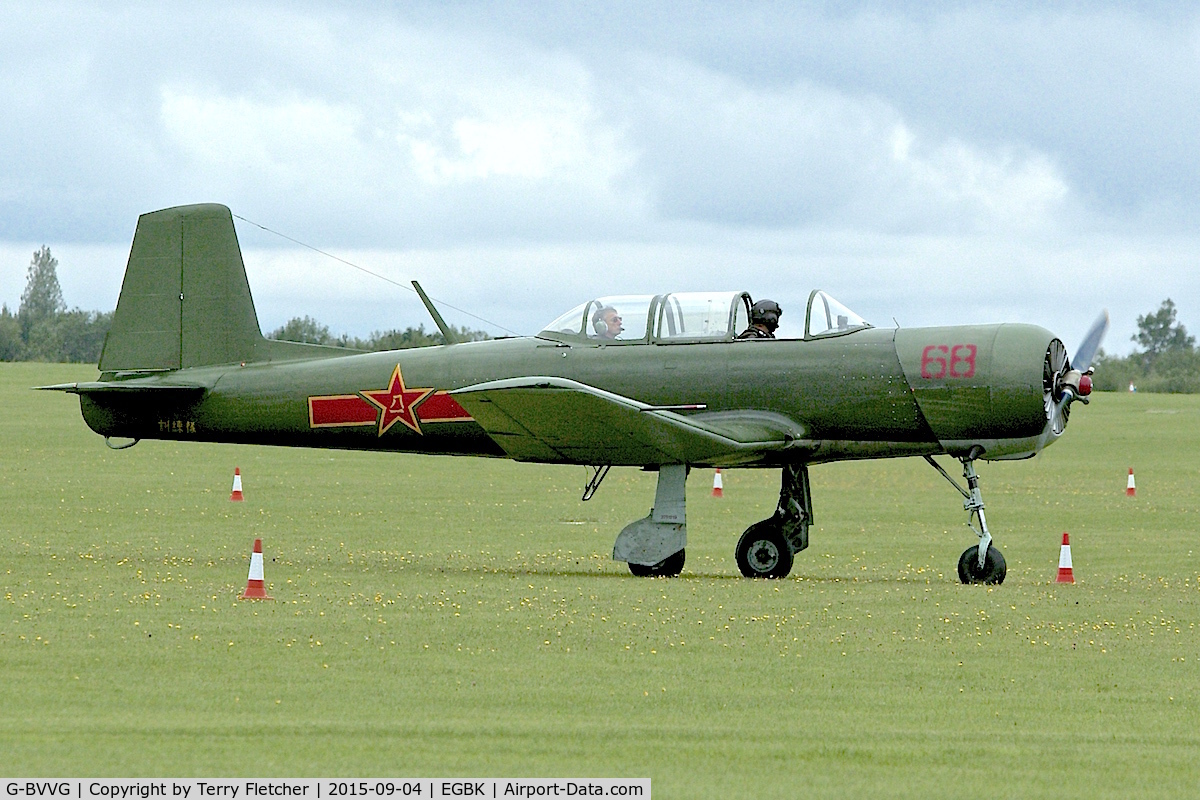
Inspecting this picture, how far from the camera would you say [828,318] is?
16.5m

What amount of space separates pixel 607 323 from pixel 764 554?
280 centimetres

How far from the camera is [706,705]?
30.0 feet

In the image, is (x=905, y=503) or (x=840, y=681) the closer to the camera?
(x=840, y=681)

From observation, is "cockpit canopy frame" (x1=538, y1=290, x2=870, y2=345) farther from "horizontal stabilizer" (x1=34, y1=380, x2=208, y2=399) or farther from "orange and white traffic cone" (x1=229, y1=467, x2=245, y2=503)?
"orange and white traffic cone" (x1=229, y1=467, x2=245, y2=503)

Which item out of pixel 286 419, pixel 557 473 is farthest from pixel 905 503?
pixel 286 419

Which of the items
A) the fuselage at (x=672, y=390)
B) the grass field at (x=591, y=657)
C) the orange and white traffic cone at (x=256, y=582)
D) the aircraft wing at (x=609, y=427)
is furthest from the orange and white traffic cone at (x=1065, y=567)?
the orange and white traffic cone at (x=256, y=582)

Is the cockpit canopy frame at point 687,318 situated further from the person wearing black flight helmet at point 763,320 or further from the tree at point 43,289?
the tree at point 43,289

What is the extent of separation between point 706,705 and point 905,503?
19.5 metres

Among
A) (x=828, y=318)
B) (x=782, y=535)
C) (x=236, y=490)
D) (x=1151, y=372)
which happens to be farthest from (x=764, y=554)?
(x=1151, y=372)

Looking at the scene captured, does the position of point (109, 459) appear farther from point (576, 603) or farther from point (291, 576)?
point (576, 603)

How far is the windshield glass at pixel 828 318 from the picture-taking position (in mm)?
16375

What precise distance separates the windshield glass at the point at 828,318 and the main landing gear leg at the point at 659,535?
1.86m

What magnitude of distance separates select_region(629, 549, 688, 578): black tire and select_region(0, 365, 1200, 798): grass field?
0.22 m

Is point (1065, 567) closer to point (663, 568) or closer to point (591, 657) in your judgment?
point (663, 568)
